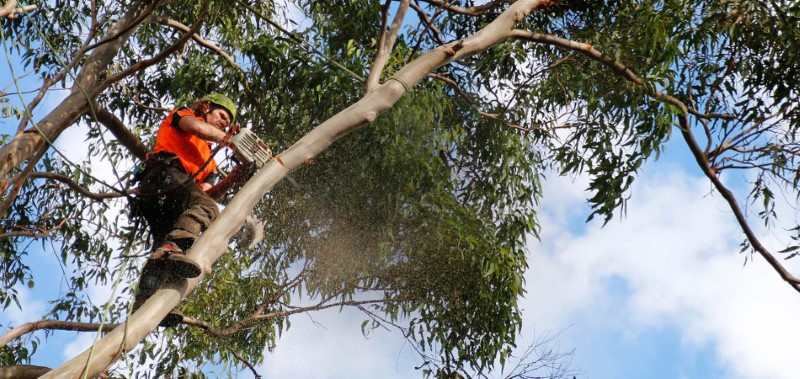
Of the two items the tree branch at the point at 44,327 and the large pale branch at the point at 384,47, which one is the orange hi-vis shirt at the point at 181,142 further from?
the tree branch at the point at 44,327

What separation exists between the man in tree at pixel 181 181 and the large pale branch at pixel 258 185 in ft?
0.76

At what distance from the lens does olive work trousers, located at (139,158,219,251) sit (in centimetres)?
388

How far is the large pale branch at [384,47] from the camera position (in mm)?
4449

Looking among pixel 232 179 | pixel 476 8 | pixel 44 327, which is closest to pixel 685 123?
pixel 476 8

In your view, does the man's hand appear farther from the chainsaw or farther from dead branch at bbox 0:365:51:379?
dead branch at bbox 0:365:51:379

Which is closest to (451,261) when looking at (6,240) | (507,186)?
(507,186)

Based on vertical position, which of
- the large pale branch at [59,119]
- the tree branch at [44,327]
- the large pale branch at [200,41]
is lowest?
the tree branch at [44,327]

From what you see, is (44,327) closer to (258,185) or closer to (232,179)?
(232,179)

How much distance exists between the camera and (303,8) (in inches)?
290

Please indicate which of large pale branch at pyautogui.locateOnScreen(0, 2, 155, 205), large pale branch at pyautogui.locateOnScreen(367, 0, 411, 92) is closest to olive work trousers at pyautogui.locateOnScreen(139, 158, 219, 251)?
large pale branch at pyautogui.locateOnScreen(0, 2, 155, 205)

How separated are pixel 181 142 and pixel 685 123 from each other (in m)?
2.91

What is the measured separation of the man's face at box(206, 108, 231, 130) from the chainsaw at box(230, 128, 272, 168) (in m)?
0.43

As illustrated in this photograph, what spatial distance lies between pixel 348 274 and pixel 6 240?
2.73m

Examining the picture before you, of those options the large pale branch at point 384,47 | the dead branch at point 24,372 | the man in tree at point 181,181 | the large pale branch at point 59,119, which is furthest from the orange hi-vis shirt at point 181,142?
the dead branch at point 24,372
